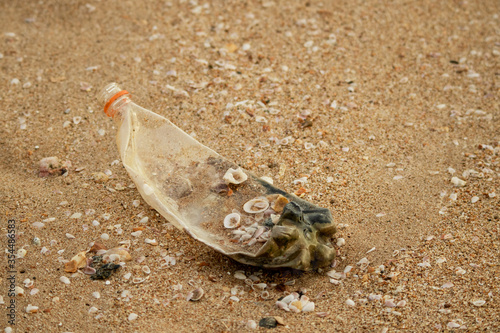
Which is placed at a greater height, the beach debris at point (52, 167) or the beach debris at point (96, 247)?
the beach debris at point (96, 247)

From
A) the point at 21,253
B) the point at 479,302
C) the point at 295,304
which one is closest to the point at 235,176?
the point at 295,304

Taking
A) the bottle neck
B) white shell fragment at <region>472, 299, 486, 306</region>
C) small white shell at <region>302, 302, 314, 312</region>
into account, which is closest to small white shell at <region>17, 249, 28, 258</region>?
the bottle neck

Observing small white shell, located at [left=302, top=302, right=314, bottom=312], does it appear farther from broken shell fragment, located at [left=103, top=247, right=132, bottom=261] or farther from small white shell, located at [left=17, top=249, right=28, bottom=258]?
small white shell, located at [left=17, top=249, right=28, bottom=258]

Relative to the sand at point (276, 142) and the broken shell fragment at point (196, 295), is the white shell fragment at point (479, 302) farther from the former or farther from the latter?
the broken shell fragment at point (196, 295)

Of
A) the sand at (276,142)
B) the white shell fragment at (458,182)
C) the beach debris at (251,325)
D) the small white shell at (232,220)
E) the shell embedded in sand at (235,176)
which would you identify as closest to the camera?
the beach debris at (251,325)

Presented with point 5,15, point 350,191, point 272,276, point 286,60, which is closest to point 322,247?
point 272,276

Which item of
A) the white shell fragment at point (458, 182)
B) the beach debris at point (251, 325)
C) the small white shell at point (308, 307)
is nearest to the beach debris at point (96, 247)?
the beach debris at point (251, 325)
